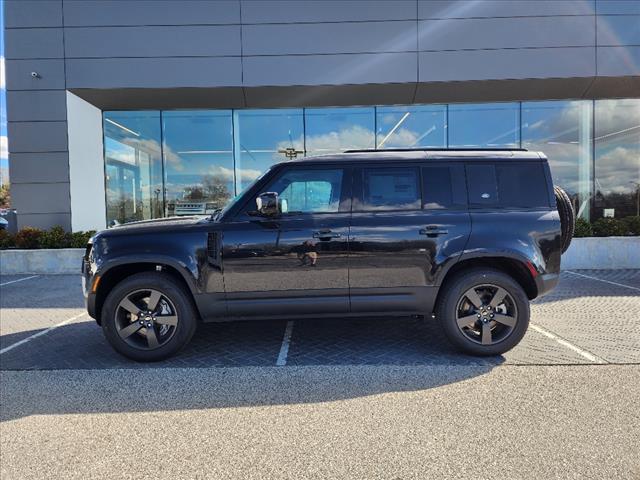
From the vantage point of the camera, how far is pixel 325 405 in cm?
345

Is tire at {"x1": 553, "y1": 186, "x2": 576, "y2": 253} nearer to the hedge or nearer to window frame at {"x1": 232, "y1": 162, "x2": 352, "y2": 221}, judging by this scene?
window frame at {"x1": 232, "y1": 162, "x2": 352, "y2": 221}

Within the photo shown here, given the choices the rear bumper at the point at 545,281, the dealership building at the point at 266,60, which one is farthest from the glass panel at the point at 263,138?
the rear bumper at the point at 545,281

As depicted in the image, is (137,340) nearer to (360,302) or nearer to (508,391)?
(360,302)

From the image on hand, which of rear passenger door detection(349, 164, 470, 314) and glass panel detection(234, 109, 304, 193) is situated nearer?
rear passenger door detection(349, 164, 470, 314)

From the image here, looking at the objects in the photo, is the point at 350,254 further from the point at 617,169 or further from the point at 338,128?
the point at 617,169

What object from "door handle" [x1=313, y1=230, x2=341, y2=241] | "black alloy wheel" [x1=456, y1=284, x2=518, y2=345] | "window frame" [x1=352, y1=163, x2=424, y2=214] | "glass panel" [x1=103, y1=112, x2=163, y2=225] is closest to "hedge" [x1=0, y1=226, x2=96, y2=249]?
"glass panel" [x1=103, y1=112, x2=163, y2=225]

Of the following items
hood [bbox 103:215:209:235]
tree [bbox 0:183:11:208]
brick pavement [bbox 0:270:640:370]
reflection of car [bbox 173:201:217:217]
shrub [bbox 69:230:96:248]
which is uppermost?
tree [bbox 0:183:11:208]

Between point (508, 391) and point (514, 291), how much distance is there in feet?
3.69

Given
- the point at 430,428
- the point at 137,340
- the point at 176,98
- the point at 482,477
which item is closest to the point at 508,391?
the point at 430,428

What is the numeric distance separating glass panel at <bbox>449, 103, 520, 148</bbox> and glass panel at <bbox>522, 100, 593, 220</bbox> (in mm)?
321

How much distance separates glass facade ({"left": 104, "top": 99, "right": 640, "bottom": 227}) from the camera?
13.0 meters

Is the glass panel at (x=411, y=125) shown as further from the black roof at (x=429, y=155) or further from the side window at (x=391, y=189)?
the side window at (x=391, y=189)

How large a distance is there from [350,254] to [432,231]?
2.77 feet

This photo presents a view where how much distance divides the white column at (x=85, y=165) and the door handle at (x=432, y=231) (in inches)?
420
